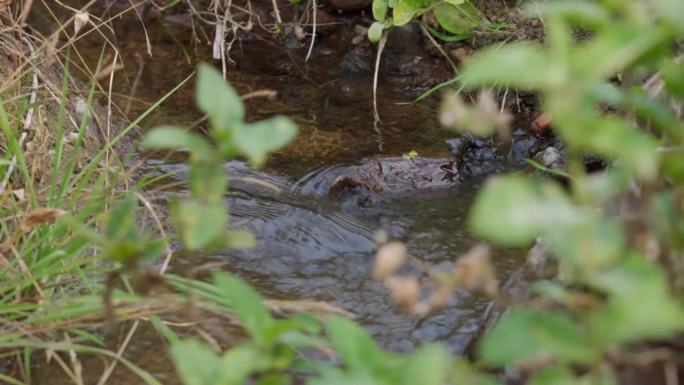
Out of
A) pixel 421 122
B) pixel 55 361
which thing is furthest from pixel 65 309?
pixel 421 122

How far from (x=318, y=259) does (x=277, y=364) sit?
1585mm

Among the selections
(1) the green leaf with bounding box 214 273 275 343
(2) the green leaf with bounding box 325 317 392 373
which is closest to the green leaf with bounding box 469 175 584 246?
(2) the green leaf with bounding box 325 317 392 373

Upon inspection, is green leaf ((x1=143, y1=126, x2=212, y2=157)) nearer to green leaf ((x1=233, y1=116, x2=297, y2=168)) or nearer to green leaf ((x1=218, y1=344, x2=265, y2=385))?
green leaf ((x1=233, y1=116, x2=297, y2=168))

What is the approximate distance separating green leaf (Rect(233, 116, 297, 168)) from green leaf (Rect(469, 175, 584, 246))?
A: 249 mm

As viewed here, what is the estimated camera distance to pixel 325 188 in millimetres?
3084

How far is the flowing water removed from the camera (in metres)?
2.27

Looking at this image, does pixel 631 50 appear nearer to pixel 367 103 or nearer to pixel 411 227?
pixel 411 227

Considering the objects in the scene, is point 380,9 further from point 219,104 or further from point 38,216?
point 219,104

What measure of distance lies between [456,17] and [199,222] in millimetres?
2606

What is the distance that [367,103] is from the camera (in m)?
3.74

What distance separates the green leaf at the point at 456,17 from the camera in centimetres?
342

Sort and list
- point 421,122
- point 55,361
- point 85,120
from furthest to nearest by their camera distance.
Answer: point 421,122
point 85,120
point 55,361

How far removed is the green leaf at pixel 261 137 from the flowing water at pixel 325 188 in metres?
0.59

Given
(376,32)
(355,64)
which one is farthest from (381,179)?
(355,64)
